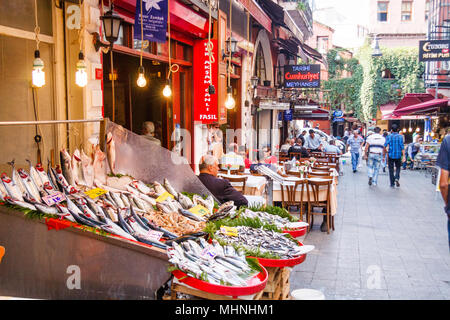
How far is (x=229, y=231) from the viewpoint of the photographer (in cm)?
494

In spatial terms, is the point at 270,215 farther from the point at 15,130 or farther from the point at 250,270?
the point at 15,130

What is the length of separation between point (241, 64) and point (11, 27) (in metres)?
11.7

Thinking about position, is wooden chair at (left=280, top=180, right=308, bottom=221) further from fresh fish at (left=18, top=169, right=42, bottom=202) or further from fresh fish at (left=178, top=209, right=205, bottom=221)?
fresh fish at (left=18, top=169, right=42, bottom=202)

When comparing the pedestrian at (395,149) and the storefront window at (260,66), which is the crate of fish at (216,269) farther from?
the storefront window at (260,66)

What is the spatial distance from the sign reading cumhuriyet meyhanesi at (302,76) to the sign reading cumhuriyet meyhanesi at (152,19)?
13431 mm

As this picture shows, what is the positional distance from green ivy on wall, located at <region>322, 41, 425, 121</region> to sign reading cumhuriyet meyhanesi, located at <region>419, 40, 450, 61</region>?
1653 cm

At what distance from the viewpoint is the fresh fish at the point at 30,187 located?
4.59 meters

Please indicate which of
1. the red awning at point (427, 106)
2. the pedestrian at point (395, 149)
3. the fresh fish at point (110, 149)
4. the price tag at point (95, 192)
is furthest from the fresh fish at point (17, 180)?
the red awning at point (427, 106)

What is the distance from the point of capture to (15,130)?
6375 mm

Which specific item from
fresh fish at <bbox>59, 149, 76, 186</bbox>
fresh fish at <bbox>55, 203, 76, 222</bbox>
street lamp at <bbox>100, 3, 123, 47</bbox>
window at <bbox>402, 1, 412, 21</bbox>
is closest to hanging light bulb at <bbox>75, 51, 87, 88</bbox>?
street lamp at <bbox>100, 3, 123, 47</bbox>

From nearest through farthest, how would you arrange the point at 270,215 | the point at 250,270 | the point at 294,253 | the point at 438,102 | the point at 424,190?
the point at 250,270, the point at 294,253, the point at 270,215, the point at 424,190, the point at 438,102

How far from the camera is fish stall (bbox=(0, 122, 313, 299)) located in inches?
155

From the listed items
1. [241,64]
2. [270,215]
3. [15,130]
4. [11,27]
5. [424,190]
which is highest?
[241,64]
